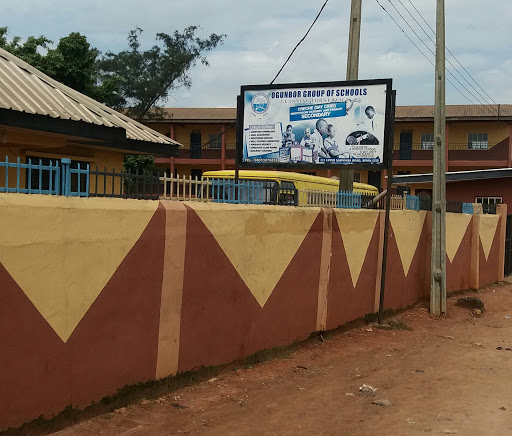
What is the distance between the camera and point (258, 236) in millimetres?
8227

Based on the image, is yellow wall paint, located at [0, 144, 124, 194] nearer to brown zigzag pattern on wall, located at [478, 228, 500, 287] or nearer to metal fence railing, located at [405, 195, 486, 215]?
metal fence railing, located at [405, 195, 486, 215]

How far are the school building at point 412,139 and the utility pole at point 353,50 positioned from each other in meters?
24.1

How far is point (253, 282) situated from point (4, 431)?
3.98 metres

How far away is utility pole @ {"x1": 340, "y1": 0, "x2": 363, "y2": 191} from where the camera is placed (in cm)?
1262

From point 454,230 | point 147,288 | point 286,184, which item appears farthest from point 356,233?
point 454,230

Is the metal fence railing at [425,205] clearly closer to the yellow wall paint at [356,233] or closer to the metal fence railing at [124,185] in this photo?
the yellow wall paint at [356,233]

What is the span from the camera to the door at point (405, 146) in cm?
3815

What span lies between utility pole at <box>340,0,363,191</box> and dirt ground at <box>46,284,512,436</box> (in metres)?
3.49

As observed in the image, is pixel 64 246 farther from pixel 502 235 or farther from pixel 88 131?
pixel 502 235

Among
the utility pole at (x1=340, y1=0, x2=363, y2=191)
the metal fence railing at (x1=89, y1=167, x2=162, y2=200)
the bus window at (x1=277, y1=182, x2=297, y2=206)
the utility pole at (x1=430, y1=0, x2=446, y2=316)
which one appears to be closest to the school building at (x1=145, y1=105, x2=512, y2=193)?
the utility pole at (x1=340, y1=0, x2=363, y2=191)

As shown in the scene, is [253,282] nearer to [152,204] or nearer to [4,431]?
[152,204]

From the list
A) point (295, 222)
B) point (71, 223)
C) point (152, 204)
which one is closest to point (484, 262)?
point (295, 222)

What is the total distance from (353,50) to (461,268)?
7479mm

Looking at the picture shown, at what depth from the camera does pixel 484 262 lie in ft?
60.4
